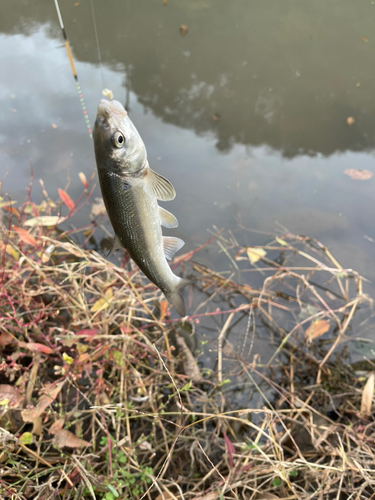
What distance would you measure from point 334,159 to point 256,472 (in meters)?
3.47

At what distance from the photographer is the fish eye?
44.1 inches

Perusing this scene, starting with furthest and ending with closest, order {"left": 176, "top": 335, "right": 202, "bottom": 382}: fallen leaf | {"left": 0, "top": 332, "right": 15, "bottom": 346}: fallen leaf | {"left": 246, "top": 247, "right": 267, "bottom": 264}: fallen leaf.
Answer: {"left": 246, "top": 247, "right": 267, "bottom": 264}: fallen leaf
{"left": 176, "top": 335, "right": 202, "bottom": 382}: fallen leaf
{"left": 0, "top": 332, "right": 15, "bottom": 346}: fallen leaf

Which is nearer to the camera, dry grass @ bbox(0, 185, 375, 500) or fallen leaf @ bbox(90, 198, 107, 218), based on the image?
dry grass @ bbox(0, 185, 375, 500)

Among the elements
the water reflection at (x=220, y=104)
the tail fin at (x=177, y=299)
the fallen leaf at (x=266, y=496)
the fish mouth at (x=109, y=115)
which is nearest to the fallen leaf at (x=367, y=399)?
the fallen leaf at (x=266, y=496)

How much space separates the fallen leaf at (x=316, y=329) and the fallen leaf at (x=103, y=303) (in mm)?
1528

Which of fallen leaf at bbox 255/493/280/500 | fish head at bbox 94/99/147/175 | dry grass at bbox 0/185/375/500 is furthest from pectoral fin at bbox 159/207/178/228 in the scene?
fallen leaf at bbox 255/493/280/500

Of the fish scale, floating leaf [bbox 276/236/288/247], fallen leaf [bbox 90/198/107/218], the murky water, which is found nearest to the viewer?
the fish scale

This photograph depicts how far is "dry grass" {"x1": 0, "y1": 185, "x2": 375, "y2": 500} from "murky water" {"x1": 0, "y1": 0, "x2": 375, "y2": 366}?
504 mm

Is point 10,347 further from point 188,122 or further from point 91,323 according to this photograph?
point 188,122

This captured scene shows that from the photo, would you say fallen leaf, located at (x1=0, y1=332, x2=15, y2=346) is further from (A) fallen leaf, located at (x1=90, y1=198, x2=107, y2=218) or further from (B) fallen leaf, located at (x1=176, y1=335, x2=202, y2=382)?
(A) fallen leaf, located at (x1=90, y1=198, x2=107, y2=218)

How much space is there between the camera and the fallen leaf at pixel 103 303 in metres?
2.16

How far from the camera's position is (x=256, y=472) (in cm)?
178

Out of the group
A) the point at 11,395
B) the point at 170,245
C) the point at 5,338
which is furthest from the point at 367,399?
the point at 5,338

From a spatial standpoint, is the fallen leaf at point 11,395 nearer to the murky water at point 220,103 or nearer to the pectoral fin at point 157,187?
the pectoral fin at point 157,187
